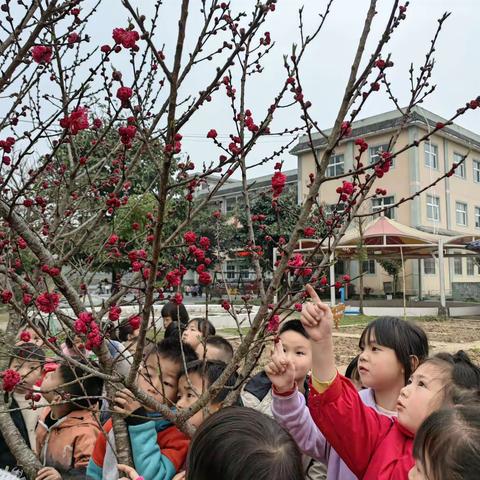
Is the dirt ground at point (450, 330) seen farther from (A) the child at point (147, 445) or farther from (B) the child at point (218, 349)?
(A) the child at point (147, 445)

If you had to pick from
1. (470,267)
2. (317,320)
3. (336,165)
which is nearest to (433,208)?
(336,165)

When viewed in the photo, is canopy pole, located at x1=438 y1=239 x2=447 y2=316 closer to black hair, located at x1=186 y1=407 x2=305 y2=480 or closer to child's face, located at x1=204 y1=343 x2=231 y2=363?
child's face, located at x1=204 y1=343 x2=231 y2=363

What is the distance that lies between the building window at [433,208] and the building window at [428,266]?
220cm

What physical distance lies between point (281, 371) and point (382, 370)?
68 centimetres

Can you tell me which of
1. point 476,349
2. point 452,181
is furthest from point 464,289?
point 476,349

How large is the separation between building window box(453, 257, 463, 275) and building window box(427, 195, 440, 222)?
3189 millimetres

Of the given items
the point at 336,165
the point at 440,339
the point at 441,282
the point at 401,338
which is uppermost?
the point at 336,165

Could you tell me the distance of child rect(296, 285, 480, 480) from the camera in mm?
1491

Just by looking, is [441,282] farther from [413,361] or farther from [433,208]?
[413,361]

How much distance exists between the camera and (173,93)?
986mm

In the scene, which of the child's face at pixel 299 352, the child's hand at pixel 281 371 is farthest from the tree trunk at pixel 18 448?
the child's face at pixel 299 352

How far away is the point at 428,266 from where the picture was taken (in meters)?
24.5

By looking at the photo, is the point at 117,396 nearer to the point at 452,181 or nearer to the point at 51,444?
the point at 51,444

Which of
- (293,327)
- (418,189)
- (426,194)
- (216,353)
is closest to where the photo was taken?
(293,327)
